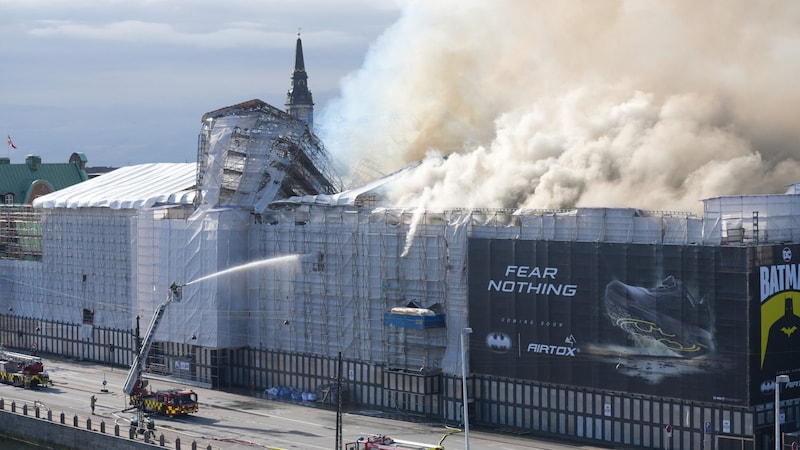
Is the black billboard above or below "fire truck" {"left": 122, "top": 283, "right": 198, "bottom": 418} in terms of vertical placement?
above

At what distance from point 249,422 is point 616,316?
92.4ft

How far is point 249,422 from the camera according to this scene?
91938 mm

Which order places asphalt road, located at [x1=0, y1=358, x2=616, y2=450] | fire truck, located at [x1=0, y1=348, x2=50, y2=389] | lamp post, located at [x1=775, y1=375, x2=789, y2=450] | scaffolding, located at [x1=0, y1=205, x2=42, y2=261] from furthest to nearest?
1. scaffolding, located at [x1=0, y1=205, x2=42, y2=261]
2. fire truck, located at [x1=0, y1=348, x2=50, y2=389]
3. asphalt road, located at [x1=0, y1=358, x2=616, y2=450]
4. lamp post, located at [x1=775, y1=375, x2=789, y2=450]

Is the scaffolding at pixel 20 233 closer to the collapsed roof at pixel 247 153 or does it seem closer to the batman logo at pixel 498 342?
the collapsed roof at pixel 247 153

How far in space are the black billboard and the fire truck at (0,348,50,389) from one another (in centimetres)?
4162

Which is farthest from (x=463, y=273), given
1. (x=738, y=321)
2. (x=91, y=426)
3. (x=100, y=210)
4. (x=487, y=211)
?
(x=100, y=210)

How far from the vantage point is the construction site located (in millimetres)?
76625

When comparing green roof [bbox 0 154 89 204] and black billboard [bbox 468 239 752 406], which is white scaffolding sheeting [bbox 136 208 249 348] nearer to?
black billboard [bbox 468 239 752 406]

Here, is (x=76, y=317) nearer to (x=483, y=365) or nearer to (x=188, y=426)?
(x=188, y=426)

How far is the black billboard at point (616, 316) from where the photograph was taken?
2992 inches

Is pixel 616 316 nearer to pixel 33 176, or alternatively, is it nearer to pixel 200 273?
pixel 200 273

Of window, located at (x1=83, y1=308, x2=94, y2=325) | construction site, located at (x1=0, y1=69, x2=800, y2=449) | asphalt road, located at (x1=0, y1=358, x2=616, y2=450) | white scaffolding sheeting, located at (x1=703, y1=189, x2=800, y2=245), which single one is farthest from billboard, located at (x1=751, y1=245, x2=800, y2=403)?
window, located at (x1=83, y1=308, x2=94, y2=325)

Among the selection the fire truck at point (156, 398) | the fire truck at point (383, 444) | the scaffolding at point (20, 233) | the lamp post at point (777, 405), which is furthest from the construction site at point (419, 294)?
the fire truck at point (383, 444)

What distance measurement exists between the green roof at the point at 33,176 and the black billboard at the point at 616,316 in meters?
105
